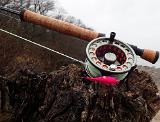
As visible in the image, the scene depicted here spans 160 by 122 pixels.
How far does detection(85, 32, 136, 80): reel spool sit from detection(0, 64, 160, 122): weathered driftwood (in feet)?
0.58

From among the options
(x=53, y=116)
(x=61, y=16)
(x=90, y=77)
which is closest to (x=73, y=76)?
(x=90, y=77)

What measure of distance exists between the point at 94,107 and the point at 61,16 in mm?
27412

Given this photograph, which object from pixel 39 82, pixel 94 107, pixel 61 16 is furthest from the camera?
pixel 61 16

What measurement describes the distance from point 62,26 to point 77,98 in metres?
1.39

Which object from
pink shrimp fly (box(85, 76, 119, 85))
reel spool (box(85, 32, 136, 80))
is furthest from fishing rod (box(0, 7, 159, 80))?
pink shrimp fly (box(85, 76, 119, 85))

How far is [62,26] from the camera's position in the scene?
602 centimetres

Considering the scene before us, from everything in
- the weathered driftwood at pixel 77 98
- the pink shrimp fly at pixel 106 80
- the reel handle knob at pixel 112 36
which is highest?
the reel handle knob at pixel 112 36

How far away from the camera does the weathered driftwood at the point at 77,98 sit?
16.4ft

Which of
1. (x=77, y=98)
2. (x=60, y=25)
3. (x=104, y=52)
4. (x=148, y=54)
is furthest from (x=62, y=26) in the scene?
(x=77, y=98)

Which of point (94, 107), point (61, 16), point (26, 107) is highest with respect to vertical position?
point (94, 107)

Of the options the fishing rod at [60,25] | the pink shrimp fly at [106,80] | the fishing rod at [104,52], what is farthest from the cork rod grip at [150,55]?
the pink shrimp fly at [106,80]

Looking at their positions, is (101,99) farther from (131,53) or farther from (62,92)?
(131,53)

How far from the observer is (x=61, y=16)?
32.1 meters

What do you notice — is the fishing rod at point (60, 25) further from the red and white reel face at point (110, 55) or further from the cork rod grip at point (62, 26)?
the red and white reel face at point (110, 55)
